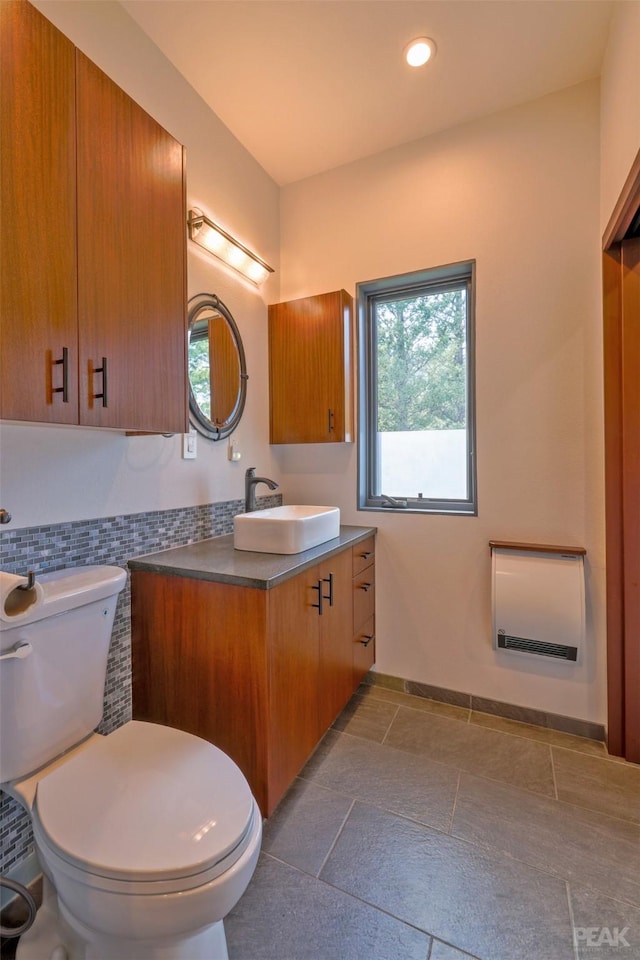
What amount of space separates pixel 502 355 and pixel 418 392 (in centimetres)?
45

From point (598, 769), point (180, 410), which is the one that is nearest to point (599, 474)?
point (598, 769)

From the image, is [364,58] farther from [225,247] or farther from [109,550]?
[109,550]

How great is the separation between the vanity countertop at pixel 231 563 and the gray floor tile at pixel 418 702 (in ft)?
3.08

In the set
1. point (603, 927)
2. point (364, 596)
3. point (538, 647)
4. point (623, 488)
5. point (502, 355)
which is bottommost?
point (603, 927)

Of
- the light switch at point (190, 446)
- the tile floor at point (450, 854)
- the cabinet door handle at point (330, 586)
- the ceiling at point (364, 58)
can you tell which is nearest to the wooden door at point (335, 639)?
the cabinet door handle at point (330, 586)

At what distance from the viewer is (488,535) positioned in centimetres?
194

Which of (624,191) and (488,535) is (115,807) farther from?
(624,191)

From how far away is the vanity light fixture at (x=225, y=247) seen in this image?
1719 mm

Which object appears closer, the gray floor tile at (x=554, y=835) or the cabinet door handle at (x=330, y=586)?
the gray floor tile at (x=554, y=835)

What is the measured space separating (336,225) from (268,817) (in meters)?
2.68

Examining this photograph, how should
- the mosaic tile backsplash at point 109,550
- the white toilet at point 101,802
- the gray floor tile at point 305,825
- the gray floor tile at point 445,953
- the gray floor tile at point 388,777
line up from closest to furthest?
the white toilet at point 101,802 < the gray floor tile at point 445,953 < the mosaic tile backsplash at point 109,550 < the gray floor tile at point 305,825 < the gray floor tile at point 388,777

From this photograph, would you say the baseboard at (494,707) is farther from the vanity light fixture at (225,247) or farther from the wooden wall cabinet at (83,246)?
the vanity light fixture at (225,247)

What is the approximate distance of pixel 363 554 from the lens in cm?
202

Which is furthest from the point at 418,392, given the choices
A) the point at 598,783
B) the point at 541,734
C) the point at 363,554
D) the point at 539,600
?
the point at 598,783
